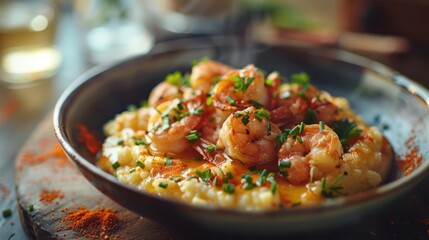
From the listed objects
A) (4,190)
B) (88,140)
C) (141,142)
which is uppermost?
(141,142)

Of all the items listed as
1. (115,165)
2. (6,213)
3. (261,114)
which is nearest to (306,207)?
(261,114)

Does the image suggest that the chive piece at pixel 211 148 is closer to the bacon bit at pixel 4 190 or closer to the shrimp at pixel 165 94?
the shrimp at pixel 165 94

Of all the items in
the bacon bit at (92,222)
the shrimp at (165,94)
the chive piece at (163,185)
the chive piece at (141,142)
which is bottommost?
the bacon bit at (92,222)

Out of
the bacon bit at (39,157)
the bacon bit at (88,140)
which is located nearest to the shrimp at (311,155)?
the bacon bit at (88,140)

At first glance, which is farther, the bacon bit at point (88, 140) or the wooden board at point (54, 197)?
the bacon bit at point (88, 140)

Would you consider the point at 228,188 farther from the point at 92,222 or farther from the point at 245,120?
the point at 92,222

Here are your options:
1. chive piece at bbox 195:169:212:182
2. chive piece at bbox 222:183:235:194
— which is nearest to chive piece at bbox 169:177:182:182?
chive piece at bbox 195:169:212:182
